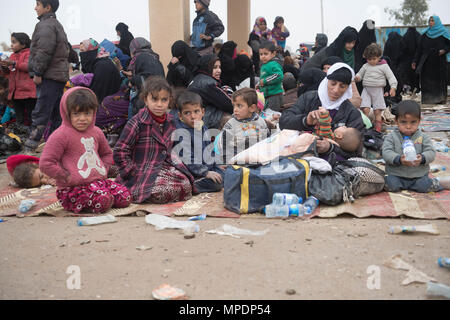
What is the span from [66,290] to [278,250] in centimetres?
131

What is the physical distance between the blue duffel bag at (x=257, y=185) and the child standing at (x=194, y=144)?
67 cm

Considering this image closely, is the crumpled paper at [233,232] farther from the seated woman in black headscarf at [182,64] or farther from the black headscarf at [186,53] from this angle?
the black headscarf at [186,53]

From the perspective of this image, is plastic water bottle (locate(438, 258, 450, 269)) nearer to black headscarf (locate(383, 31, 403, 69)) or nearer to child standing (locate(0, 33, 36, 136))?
child standing (locate(0, 33, 36, 136))

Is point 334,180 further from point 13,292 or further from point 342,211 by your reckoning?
point 13,292

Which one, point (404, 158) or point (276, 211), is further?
point (404, 158)

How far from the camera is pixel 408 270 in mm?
2494

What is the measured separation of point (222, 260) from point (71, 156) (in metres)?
1.91

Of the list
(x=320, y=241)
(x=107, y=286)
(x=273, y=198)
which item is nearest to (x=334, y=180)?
(x=273, y=198)

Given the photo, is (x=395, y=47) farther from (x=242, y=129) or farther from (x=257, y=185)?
(x=257, y=185)

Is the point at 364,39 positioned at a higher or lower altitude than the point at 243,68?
higher

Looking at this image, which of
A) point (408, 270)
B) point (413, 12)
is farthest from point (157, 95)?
point (413, 12)

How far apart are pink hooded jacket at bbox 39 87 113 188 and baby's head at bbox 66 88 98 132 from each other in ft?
0.13

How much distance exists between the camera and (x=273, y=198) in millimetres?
3805

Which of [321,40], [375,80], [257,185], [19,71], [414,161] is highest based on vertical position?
[321,40]
